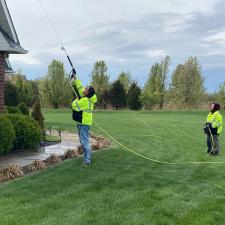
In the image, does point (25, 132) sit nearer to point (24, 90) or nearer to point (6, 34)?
point (6, 34)

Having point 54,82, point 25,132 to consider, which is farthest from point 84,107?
point 54,82

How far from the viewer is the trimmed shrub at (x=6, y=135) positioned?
10438 mm

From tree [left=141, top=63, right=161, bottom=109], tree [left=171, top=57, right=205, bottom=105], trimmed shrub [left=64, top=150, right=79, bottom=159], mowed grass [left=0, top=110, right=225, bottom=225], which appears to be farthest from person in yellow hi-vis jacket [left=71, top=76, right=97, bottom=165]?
tree [left=171, top=57, right=205, bottom=105]

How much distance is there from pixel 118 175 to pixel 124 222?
307 centimetres

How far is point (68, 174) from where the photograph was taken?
28.6ft

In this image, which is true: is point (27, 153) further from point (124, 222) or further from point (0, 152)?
point (124, 222)

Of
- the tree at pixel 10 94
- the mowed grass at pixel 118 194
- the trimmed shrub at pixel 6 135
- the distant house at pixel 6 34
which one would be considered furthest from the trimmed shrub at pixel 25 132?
the tree at pixel 10 94

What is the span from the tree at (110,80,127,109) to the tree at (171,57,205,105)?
7569 millimetres

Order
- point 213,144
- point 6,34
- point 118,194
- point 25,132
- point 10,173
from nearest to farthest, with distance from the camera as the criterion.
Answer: point 118,194, point 10,173, point 25,132, point 213,144, point 6,34

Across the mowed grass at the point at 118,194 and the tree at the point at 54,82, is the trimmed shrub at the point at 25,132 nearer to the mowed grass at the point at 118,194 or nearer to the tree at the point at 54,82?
the mowed grass at the point at 118,194

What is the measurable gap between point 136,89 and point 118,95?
2.51 meters

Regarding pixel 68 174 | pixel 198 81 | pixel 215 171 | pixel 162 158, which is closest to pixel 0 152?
pixel 68 174

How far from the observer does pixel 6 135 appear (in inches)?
415

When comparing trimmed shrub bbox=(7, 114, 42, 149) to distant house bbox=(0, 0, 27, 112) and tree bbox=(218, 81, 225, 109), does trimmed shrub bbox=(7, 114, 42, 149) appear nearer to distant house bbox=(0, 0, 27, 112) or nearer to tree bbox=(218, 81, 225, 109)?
distant house bbox=(0, 0, 27, 112)
